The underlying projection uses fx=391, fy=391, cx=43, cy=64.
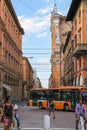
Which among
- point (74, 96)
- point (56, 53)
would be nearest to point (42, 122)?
point (74, 96)

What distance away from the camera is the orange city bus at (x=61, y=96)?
44.6 meters

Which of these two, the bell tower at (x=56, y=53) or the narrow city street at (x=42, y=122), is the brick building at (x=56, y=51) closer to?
the bell tower at (x=56, y=53)

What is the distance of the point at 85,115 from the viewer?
20.3 meters

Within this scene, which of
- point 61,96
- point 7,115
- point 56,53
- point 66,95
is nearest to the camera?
point 7,115

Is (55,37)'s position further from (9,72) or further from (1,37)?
(1,37)

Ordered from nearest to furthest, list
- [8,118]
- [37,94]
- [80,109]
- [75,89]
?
1. [8,118]
2. [80,109]
3. [75,89]
4. [37,94]

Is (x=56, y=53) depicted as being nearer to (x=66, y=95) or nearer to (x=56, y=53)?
(x=56, y=53)

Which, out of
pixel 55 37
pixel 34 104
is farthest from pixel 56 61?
pixel 34 104

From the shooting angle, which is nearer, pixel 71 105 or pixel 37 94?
pixel 71 105

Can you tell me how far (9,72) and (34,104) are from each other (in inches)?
865

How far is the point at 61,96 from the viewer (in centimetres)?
4844

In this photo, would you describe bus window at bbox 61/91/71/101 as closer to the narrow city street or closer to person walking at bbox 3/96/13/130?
the narrow city street

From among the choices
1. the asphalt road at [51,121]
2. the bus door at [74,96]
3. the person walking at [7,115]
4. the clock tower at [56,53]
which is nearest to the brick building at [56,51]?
the clock tower at [56,53]

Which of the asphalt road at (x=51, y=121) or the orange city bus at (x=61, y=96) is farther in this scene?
the orange city bus at (x=61, y=96)
